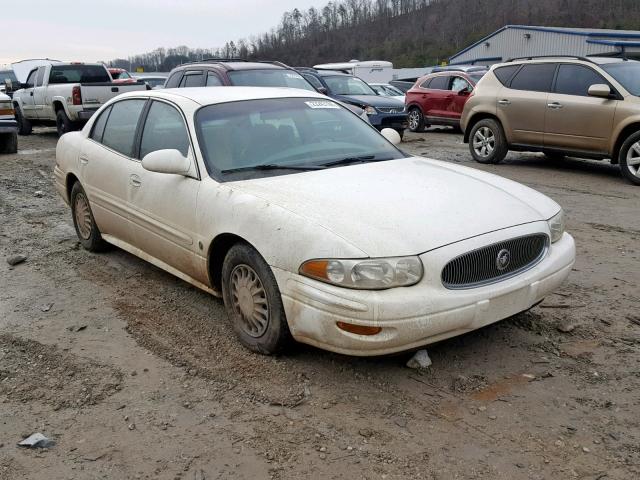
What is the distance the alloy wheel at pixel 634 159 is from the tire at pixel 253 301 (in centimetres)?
708

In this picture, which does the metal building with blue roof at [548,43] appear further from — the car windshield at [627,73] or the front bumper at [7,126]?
the front bumper at [7,126]

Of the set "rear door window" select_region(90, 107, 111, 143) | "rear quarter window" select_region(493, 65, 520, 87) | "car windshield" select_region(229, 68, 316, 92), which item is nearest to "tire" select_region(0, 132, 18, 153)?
"car windshield" select_region(229, 68, 316, 92)

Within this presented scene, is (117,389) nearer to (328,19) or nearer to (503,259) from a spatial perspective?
(503,259)

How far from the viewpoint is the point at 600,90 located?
29.6 ft

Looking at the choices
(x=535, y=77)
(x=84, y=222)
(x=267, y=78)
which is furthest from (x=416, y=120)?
(x=84, y=222)

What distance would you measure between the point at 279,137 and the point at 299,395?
1.87m

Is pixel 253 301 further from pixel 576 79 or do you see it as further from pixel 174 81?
pixel 174 81

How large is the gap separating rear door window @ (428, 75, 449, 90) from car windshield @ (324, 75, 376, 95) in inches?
90.1

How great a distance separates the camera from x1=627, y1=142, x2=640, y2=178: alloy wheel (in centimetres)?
885

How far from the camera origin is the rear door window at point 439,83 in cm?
1700

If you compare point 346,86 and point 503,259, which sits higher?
point 346,86

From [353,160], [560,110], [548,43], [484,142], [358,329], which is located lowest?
[484,142]

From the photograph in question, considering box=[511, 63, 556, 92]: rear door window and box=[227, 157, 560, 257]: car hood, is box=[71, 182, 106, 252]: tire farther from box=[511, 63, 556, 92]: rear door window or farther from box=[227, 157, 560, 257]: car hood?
box=[511, 63, 556, 92]: rear door window

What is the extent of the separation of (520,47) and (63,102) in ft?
131
